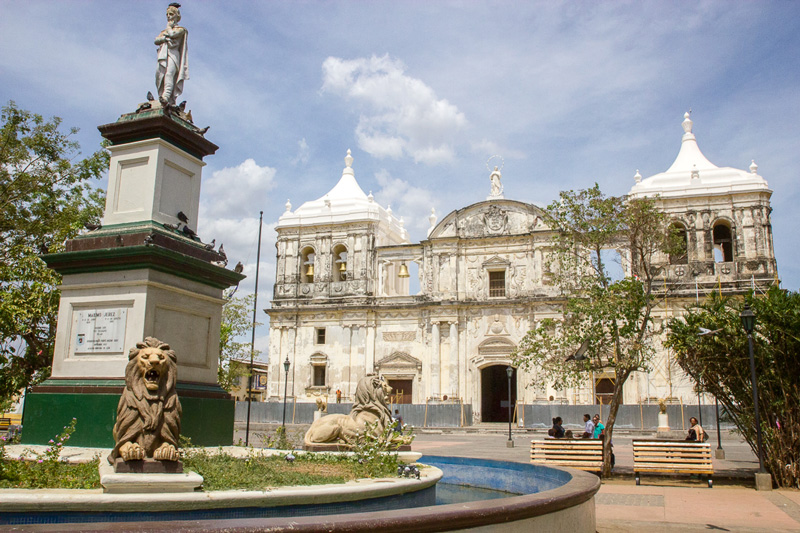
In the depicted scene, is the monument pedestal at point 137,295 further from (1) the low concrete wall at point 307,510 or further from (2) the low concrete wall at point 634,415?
(2) the low concrete wall at point 634,415

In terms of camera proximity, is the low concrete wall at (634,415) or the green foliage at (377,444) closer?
the green foliage at (377,444)

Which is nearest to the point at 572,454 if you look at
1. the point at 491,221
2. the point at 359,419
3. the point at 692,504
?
the point at 692,504

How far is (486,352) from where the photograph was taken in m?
33.8

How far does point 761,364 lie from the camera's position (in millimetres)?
11438

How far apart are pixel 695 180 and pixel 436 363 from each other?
1601 centimetres

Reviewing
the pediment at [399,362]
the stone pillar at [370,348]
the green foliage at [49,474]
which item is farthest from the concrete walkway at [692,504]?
the stone pillar at [370,348]

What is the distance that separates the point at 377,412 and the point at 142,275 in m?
3.21

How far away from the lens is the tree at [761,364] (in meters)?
10.9

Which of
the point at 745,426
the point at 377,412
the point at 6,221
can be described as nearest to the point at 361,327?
the point at 6,221

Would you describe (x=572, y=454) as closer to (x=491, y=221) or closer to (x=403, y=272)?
(x=403, y=272)

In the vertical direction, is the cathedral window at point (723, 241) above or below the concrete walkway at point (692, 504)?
Answer: above

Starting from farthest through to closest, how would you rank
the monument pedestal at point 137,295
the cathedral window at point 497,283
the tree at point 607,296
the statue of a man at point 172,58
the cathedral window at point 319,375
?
1. the cathedral window at point 319,375
2. the cathedral window at point 497,283
3. the tree at point 607,296
4. the statue of a man at point 172,58
5. the monument pedestal at point 137,295

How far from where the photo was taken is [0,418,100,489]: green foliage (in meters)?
4.66

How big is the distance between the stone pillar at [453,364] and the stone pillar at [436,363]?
529 millimetres
